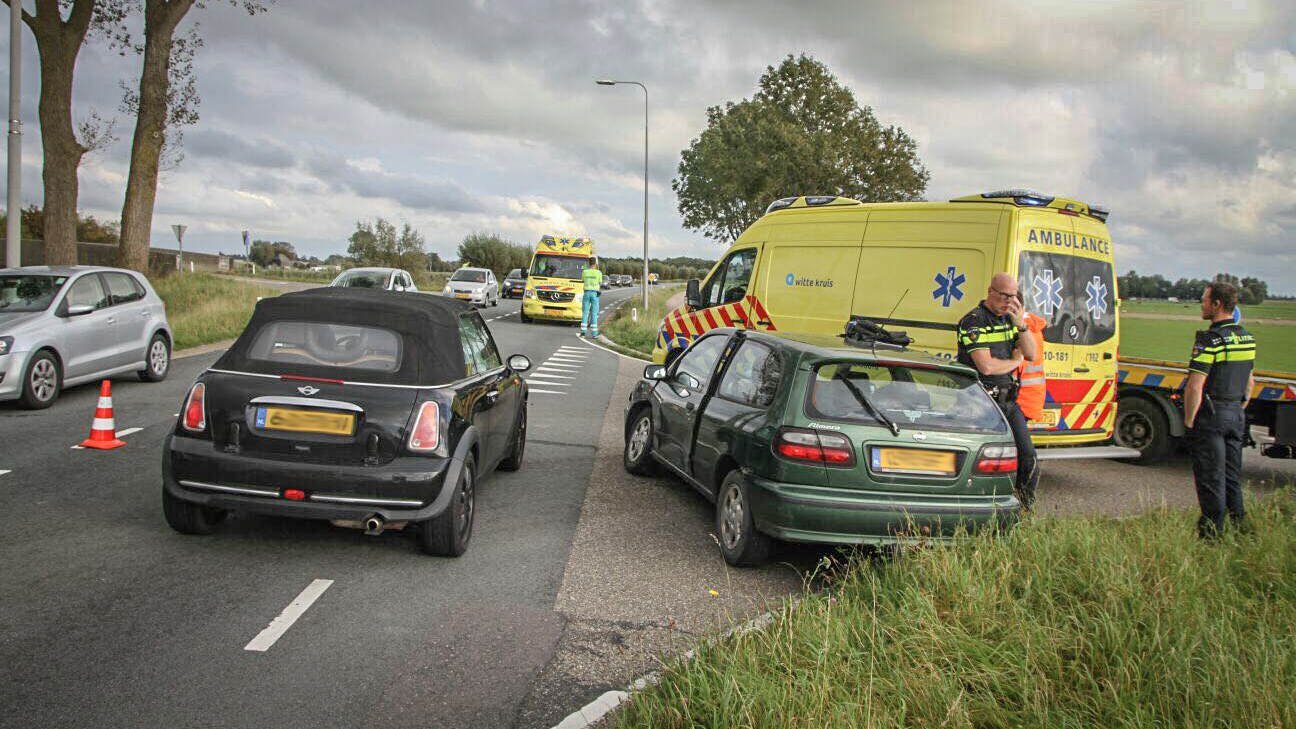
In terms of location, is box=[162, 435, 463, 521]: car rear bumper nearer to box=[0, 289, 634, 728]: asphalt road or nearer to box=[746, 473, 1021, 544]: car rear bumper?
box=[0, 289, 634, 728]: asphalt road

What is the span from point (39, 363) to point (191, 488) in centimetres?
642

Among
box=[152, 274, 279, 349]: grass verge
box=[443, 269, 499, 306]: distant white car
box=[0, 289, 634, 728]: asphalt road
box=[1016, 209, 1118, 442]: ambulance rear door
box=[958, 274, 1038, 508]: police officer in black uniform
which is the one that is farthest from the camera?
box=[443, 269, 499, 306]: distant white car

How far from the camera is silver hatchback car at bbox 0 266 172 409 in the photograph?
964 centimetres

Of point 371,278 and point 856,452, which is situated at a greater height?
point 371,278

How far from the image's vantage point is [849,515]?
4.95 m

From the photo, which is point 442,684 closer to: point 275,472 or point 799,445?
point 275,472

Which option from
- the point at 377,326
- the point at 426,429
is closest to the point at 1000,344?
the point at 426,429

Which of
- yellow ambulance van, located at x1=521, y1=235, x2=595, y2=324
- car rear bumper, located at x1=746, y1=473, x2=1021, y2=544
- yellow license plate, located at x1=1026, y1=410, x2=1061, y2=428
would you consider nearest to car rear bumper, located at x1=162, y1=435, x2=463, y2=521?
car rear bumper, located at x1=746, y1=473, x2=1021, y2=544

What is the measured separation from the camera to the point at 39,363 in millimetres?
9859

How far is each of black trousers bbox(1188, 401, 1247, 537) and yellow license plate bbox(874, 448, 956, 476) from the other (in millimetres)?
1778

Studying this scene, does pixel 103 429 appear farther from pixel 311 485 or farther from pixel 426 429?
pixel 426 429

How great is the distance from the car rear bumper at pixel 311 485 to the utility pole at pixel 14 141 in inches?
492

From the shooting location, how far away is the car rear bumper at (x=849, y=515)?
495 cm

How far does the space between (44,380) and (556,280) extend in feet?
63.4
